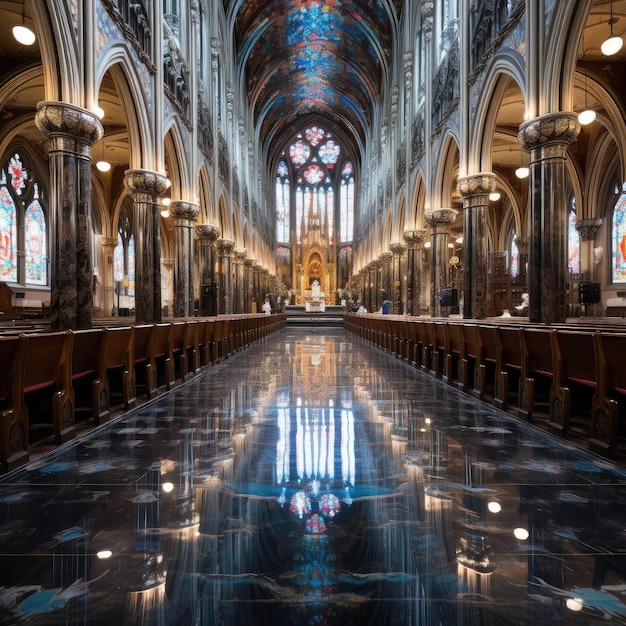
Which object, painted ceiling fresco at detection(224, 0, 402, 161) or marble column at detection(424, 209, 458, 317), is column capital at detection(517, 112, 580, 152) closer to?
marble column at detection(424, 209, 458, 317)

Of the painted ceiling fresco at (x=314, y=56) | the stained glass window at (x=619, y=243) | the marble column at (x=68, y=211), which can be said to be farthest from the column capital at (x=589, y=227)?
the marble column at (x=68, y=211)

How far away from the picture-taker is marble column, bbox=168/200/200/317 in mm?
15367

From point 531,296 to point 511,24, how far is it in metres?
5.99

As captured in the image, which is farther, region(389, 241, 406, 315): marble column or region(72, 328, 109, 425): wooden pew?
region(389, 241, 406, 315): marble column

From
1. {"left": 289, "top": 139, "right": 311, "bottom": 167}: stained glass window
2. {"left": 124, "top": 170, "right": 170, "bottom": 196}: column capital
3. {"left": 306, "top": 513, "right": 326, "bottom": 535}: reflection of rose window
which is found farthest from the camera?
{"left": 289, "top": 139, "right": 311, "bottom": 167}: stained glass window

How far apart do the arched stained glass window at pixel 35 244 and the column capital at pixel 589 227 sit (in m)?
Result: 22.5

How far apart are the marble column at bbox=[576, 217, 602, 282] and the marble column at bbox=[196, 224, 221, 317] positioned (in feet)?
50.0

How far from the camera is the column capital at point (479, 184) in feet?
39.9

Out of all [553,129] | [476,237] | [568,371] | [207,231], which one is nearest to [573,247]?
[476,237]

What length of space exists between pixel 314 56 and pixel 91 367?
3477 cm

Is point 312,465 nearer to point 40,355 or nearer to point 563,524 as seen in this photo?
point 563,524

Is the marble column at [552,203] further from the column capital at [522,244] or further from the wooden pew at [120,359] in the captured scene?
the column capital at [522,244]

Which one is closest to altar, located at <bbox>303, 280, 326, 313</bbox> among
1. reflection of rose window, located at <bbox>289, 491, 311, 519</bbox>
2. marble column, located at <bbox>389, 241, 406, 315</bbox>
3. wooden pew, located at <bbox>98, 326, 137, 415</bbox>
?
marble column, located at <bbox>389, 241, 406, 315</bbox>

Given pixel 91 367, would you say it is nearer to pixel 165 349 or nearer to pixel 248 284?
pixel 165 349
